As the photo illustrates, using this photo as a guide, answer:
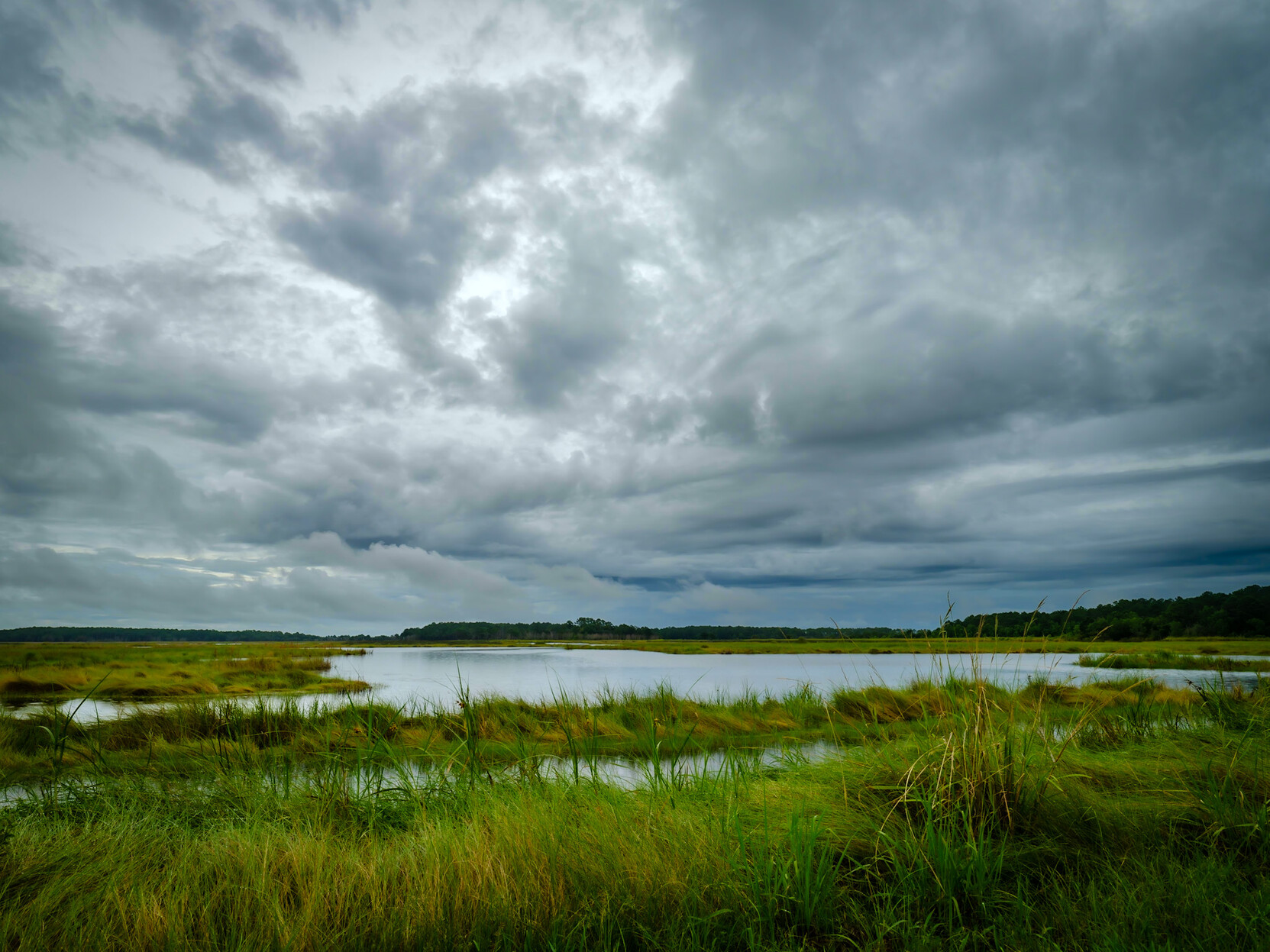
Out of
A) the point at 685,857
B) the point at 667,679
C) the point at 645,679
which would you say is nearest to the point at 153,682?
the point at 667,679

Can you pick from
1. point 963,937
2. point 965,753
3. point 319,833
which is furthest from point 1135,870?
point 319,833

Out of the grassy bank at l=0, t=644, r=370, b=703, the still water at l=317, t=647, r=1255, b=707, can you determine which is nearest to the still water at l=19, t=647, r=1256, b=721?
the still water at l=317, t=647, r=1255, b=707

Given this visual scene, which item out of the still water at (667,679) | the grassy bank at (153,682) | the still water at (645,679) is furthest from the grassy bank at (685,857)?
the grassy bank at (153,682)

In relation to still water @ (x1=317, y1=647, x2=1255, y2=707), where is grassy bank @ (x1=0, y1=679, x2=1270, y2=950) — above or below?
above

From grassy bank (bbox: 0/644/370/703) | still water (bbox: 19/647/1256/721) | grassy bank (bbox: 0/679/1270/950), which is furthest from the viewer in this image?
grassy bank (bbox: 0/644/370/703)

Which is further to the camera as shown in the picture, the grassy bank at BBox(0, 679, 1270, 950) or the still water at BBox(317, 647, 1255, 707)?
the still water at BBox(317, 647, 1255, 707)

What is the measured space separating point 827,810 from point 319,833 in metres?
3.40

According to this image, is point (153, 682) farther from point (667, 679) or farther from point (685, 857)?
point (685, 857)

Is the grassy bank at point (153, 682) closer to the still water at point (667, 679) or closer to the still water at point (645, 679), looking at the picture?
the still water at point (645, 679)

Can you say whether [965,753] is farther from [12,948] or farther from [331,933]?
[12,948]

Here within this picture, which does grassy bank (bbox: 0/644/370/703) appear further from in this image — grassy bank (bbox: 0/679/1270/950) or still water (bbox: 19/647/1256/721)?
grassy bank (bbox: 0/679/1270/950)

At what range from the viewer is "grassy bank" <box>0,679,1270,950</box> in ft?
9.64

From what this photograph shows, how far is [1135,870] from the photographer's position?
3.51m

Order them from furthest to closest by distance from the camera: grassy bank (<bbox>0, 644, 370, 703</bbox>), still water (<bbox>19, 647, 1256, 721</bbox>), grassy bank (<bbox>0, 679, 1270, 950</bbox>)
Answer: grassy bank (<bbox>0, 644, 370, 703</bbox>) → still water (<bbox>19, 647, 1256, 721</bbox>) → grassy bank (<bbox>0, 679, 1270, 950</bbox>)
